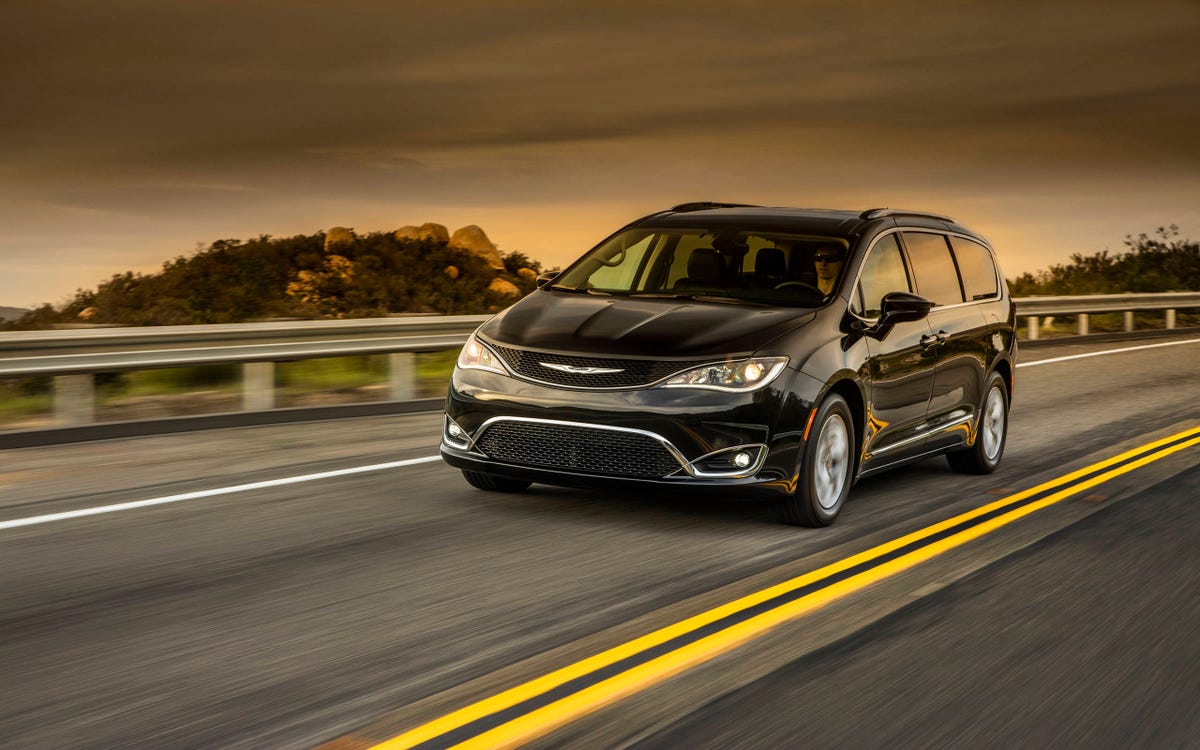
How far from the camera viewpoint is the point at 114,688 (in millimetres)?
4832

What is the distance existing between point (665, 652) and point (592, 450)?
2216 millimetres

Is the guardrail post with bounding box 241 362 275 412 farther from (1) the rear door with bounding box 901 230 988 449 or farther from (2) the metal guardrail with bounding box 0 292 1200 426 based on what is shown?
(1) the rear door with bounding box 901 230 988 449

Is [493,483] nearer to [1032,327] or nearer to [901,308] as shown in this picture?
[901,308]

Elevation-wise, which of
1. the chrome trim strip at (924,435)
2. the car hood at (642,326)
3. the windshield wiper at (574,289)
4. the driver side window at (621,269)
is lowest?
the chrome trim strip at (924,435)

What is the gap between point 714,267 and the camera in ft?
28.6

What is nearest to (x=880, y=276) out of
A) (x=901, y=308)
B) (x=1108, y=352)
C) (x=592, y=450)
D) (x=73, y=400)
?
(x=901, y=308)

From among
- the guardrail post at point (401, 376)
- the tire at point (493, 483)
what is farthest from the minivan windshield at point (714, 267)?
the guardrail post at point (401, 376)

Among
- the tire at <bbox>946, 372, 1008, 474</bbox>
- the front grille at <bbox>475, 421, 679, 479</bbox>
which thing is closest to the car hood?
the front grille at <bbox>475, 421, 679, 479</bbox>

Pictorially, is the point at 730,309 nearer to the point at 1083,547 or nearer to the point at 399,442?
the point at 1083,547

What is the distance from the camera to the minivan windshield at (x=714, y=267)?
8.41 m

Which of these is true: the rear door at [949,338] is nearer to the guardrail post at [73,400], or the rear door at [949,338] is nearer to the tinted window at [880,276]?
the tinted window at [880,276]

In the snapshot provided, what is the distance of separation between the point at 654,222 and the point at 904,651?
4.46 m

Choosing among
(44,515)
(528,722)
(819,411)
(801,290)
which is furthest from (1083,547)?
(44,515)

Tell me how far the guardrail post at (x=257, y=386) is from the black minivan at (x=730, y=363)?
526cm
